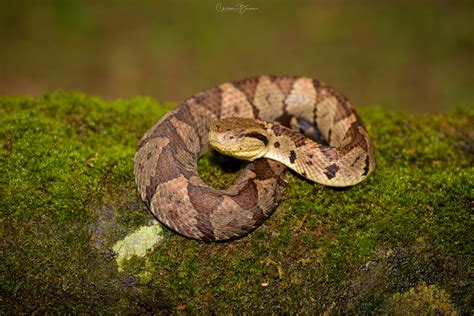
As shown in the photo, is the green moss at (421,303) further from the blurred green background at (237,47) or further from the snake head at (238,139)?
the blurred green background at (237,47)

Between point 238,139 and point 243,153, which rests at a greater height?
point 238,139

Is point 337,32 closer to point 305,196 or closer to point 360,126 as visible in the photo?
point 360,126

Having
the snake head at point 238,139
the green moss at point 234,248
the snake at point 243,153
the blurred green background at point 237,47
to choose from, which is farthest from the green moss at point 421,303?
the blurred green background at point 237,47

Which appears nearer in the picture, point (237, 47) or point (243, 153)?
point (243, 153)

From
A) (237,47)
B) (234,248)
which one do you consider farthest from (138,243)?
(237,47)

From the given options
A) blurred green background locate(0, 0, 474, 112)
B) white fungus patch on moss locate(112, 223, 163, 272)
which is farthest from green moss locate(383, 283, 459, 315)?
blurred green background locate(0, 0, 474, 112)

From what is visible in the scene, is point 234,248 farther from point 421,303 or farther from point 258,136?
Answer: point 421,303

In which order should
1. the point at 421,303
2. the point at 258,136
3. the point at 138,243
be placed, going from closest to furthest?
Result: the point at 421,303, the point at 138,243, the point at 258,136
